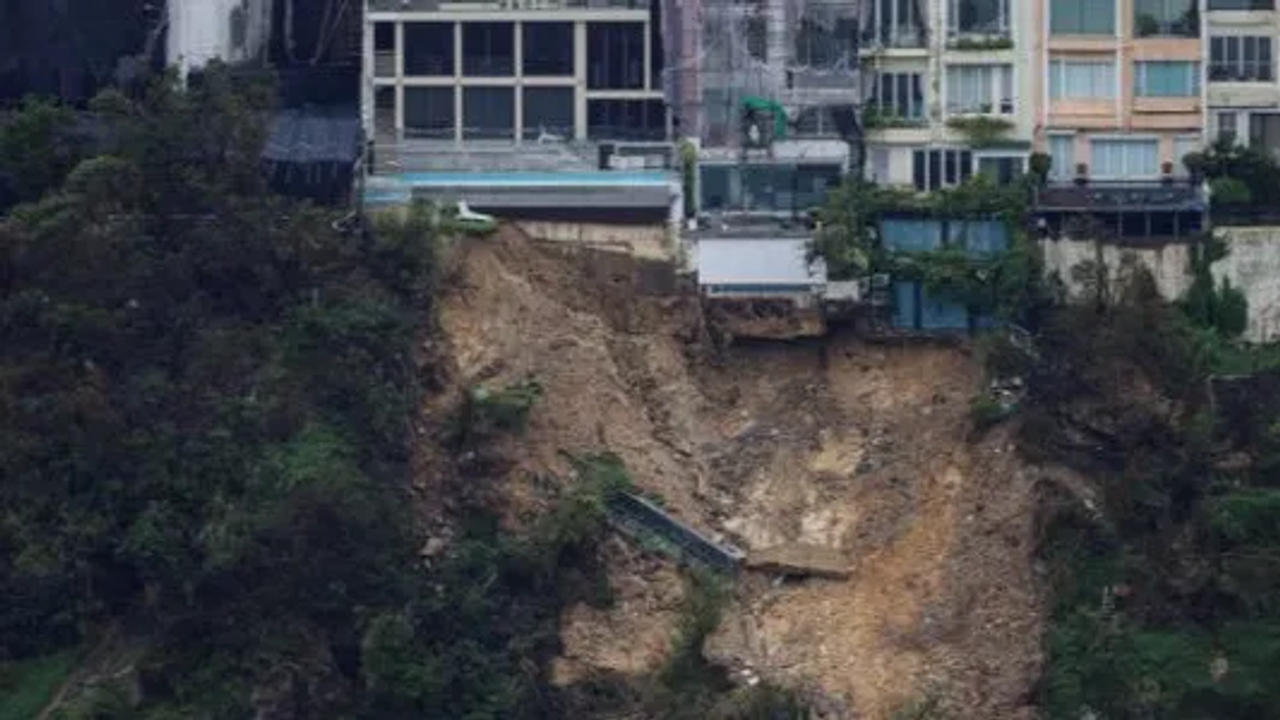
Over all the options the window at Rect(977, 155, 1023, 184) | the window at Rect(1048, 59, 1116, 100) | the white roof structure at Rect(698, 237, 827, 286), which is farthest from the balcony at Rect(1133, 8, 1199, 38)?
the white roof structure at Rect(698, 237, 827, 286)

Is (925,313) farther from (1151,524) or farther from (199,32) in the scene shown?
(199,32)

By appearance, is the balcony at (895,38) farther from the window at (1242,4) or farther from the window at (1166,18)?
the window at (1242,4)

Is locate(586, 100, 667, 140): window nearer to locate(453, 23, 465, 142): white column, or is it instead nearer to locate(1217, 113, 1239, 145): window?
locate(453, 23, 465, 142): white column

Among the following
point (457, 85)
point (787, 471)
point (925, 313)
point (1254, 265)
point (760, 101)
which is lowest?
point (787, 471)

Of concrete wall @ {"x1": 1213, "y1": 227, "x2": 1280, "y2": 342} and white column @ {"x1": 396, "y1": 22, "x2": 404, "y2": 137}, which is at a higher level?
white column @ {"x1": 396, "y1": 22, "x2": 404, "y2": 137}

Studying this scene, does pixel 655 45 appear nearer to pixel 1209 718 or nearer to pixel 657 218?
pixel 657 218

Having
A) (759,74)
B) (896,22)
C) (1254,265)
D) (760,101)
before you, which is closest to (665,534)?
(760,101)

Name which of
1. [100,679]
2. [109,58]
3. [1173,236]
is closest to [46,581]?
[100,679]
